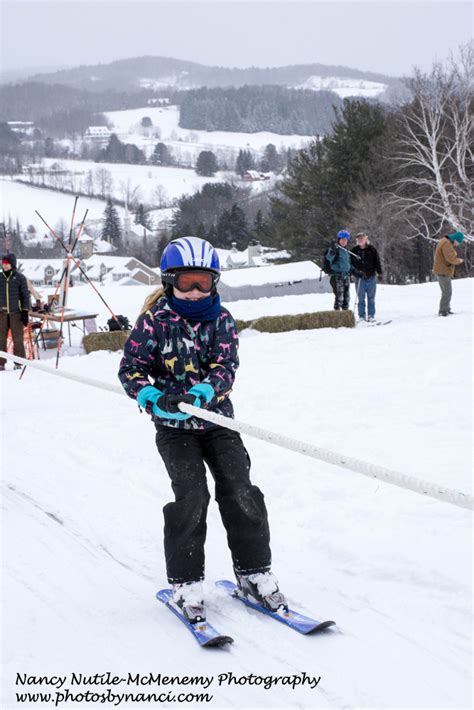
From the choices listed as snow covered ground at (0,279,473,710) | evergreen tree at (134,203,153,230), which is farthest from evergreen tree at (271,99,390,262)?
evergreen tree at (134,203,153,230)

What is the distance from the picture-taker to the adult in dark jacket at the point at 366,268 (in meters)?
15.1

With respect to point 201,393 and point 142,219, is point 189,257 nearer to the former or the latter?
point 201,393

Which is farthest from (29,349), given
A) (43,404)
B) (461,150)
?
(461,150)

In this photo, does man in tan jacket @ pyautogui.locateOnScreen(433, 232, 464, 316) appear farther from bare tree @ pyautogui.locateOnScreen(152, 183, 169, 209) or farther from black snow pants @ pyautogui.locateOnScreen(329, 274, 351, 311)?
bare tree @ pyautogui.locateOnScreen(152, 183, 169, 209)

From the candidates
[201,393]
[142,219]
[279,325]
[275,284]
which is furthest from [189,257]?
[142,219]

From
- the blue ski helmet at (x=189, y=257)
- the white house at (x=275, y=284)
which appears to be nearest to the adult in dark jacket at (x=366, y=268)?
the blue ski helmet at (x=189, y=257)

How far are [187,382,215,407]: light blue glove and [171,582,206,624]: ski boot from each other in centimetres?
96

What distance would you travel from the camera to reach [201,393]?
3777mm

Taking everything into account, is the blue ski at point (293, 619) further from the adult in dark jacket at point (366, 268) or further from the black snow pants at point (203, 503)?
the adult in dark jacket at point (366, 268)

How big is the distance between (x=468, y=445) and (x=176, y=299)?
383 centimetres

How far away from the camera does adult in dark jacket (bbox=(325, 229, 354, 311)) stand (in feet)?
51.9

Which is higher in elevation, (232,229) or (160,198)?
(160,198)

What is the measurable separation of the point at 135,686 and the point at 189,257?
209 centimetres

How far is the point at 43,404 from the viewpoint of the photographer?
10031mm
